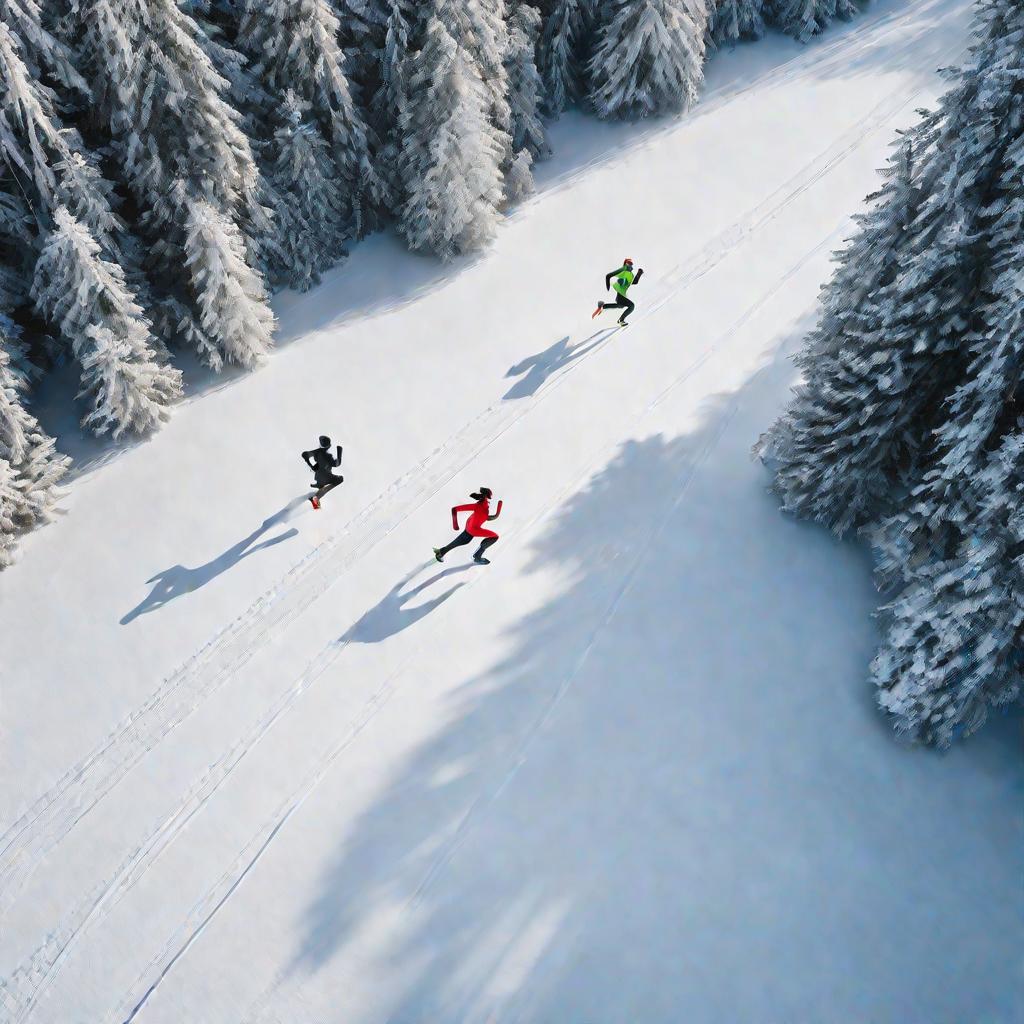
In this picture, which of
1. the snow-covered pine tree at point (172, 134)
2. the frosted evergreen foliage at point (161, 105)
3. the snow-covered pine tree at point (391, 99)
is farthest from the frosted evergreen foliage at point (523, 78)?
the frosted evergreen foliage at point (161, 105)

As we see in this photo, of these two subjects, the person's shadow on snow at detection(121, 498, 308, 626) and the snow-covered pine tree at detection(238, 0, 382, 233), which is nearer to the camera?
the person's shadow on snow at detection(121, 498, 308, 626)

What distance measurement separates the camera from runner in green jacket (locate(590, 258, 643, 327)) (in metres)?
15.8

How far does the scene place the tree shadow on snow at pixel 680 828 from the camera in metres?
8.95

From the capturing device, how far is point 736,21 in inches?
918

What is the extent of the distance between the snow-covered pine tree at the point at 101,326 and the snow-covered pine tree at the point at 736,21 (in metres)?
20.0

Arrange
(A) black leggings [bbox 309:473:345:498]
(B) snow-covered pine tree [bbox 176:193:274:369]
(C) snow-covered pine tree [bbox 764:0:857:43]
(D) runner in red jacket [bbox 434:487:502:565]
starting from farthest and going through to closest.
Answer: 1. (C) snow-covered pine tree [bbox 764:0:857:43]
2. (B) snow-covered pine tree [bbox 176:193:274:369]
3. (A) black leggings [bbox 309:473:345:498]
4. (D) runner in red jacket [bbox 434:487:502:565]

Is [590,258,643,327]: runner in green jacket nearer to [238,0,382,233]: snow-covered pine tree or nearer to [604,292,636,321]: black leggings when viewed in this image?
[604,292,636,321]: black leggings

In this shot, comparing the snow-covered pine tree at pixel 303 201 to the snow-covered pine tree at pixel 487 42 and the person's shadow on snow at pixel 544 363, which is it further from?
the person's shadow on snow at pixel 544 363

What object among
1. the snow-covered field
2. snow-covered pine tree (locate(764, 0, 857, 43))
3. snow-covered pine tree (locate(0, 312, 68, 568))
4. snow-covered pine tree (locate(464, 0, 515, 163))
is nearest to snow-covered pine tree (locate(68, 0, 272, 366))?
the snow-covered field

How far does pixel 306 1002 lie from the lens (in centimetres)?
869

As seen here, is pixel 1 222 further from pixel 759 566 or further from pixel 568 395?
pixel 759 566

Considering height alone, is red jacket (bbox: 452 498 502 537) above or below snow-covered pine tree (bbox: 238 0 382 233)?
below

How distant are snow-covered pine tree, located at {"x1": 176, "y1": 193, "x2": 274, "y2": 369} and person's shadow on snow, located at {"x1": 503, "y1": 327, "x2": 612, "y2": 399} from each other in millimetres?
5608

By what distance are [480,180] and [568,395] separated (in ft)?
19.8
